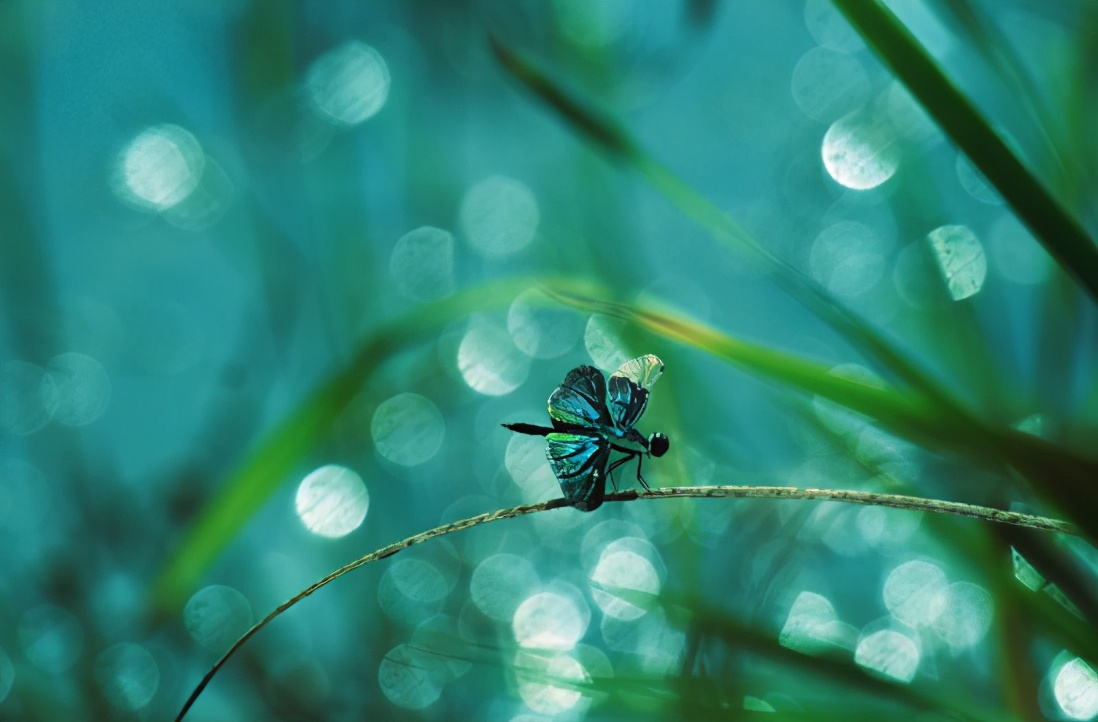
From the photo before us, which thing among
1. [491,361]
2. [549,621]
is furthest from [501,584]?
[491,361]

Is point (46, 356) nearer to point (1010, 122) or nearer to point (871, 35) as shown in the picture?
point (871, 35)

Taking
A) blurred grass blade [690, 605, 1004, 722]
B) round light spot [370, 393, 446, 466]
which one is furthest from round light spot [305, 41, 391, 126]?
blurred grass blade [690, 605, 1004, 722]

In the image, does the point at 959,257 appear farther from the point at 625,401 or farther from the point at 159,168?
the point at 159,168

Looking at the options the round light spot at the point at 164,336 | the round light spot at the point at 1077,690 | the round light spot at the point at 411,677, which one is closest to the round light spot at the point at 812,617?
the round light spot at the point at 1077,690

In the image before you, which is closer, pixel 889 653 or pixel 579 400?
pixel 579 400

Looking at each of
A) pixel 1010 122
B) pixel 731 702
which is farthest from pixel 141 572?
pixel 1010 122

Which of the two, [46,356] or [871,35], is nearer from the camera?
[871,35]
